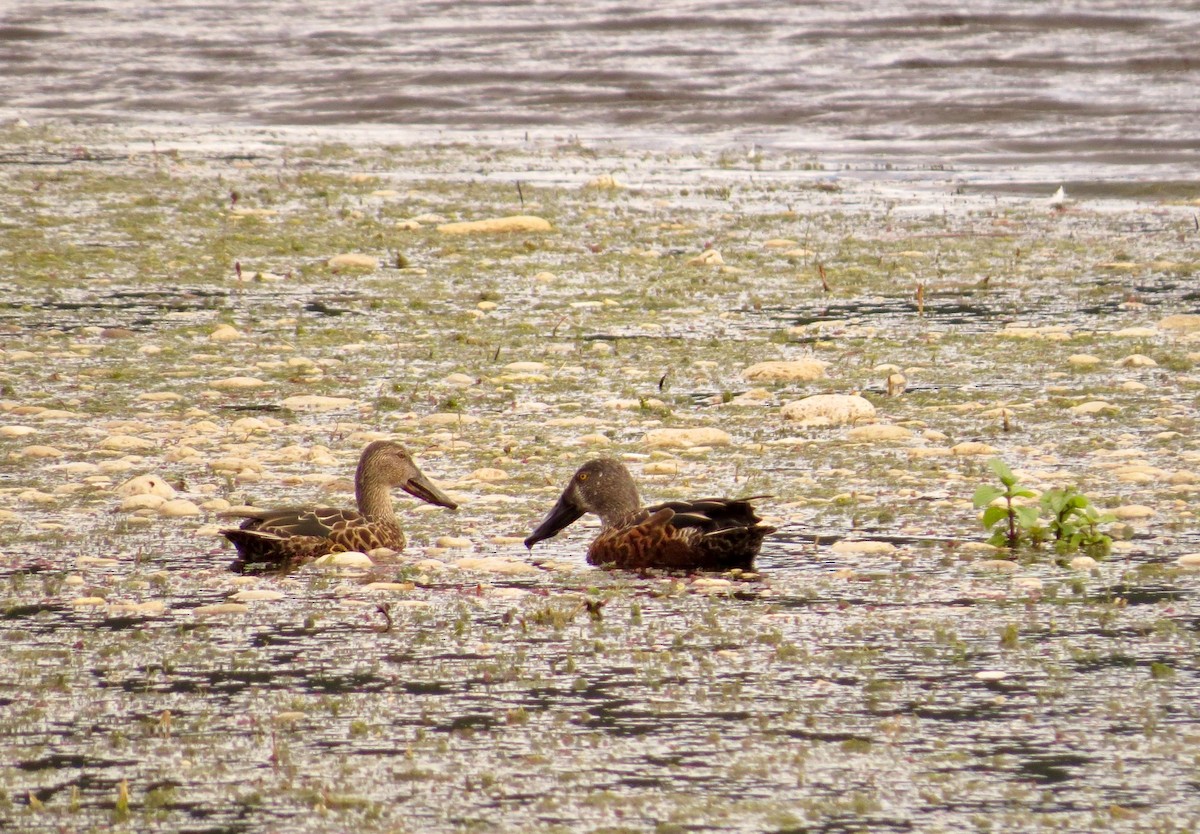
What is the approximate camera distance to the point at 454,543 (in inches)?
266

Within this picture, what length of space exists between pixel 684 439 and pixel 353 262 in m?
5.11

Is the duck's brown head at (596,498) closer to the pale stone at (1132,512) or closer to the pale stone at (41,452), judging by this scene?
the pale stone at (1132,512)

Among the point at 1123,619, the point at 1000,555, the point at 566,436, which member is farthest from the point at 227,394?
the point at 1123,619

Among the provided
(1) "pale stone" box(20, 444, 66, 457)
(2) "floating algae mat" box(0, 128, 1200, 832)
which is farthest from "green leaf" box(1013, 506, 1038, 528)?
(1) "pale stone" box(20, 444, 66, 457)

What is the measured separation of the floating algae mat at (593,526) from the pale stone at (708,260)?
0.05 meters

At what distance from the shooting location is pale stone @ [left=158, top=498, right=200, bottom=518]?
702 centimetres

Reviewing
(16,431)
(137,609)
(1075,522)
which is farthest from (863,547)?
(16,431)

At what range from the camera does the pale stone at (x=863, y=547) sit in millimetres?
6527

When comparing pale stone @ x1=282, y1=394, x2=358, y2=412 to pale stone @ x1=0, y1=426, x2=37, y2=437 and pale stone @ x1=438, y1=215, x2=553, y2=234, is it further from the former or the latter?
pale stone @ x1=438, y1=215, x2=553, y2=234

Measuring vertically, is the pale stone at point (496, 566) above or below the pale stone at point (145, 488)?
below

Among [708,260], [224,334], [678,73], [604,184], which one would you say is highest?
[678,73]

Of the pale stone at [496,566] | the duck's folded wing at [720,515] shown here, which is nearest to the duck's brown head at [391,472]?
the pale stone at [496,566]

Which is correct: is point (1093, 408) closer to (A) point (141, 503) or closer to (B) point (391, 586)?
(B) point (391, 586)

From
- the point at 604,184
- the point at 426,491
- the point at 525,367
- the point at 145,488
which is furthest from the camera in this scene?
the point at 604,184
